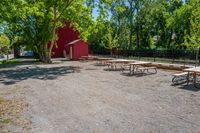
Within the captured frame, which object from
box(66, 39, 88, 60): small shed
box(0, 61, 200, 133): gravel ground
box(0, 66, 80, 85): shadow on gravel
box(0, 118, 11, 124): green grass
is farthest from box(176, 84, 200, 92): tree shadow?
box(66, 39, 88, 60): small shed

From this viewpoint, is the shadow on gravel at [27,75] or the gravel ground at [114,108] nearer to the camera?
the gravel ground at [114,108]

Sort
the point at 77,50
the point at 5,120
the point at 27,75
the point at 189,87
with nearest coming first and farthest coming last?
the point at 5,120 < the point at 189,87 < the point at 27,75 < the point at 77,50

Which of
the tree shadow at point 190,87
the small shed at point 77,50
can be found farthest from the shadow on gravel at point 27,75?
the small shed at point 77,50

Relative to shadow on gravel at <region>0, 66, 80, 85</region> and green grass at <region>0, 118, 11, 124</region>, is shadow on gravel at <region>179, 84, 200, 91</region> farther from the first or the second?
shadow on gravel at <region>0, 66, 80, 85</region>

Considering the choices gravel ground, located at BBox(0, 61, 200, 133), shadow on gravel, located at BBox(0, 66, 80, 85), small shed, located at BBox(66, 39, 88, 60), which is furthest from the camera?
small shed, located at BBox(66, 39, 88, 60)

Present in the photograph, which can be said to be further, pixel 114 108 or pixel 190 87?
pixel 190 87

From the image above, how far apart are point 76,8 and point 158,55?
10101 mm

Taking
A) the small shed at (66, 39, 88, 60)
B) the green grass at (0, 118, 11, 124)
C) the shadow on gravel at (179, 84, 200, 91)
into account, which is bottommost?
the green grass at (0, 118, 11, 124)

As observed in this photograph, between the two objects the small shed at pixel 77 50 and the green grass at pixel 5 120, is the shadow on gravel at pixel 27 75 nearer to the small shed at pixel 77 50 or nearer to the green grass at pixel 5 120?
the green grass at pixel 5 120

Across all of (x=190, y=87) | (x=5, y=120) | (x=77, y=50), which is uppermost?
(x=77, y=50)

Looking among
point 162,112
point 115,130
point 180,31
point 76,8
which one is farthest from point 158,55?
point 115,130

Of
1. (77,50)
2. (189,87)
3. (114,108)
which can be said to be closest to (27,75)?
(189,87)

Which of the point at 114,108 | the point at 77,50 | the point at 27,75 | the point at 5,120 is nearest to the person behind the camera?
the point at 5,120

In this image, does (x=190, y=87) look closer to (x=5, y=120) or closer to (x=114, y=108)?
(x=114, y=108)
